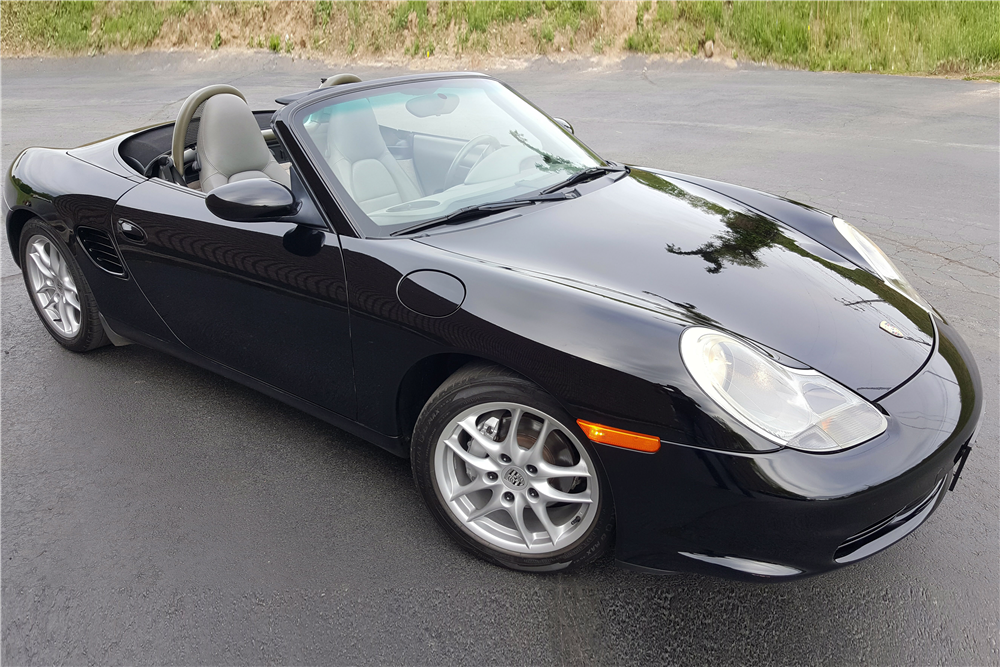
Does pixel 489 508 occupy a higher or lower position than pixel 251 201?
lower

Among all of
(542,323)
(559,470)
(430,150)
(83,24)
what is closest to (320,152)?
(430,150)

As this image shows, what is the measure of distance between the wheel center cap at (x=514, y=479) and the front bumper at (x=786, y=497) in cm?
34

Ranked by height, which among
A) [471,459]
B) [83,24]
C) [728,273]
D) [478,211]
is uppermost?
[478,211]

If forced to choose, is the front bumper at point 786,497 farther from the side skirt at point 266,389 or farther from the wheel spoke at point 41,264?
the wheel spoke at point 41,264

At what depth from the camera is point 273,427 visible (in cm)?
326

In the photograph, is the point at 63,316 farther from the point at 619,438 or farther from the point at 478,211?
the point at 619,438

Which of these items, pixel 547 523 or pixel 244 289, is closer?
pixel 547 523

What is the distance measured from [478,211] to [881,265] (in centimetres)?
157

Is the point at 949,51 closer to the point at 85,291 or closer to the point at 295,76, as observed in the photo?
the point at 295,76

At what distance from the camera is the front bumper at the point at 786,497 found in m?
1.90

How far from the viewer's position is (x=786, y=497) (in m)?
1.89

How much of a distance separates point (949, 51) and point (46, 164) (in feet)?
44.8

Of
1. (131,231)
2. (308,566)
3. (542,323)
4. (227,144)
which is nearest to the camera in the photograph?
(542,323)

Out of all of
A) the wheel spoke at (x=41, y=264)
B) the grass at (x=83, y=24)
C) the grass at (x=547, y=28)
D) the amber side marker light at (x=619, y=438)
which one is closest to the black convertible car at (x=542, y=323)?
the amber side marker light at (x=619, y=438)
